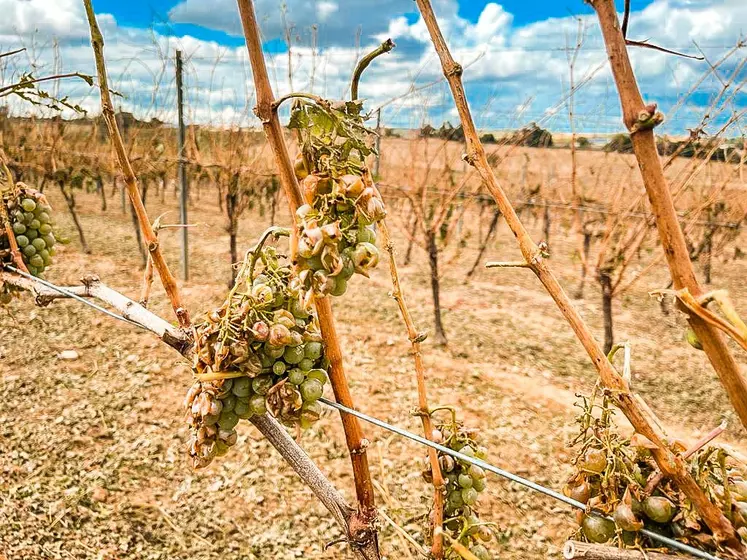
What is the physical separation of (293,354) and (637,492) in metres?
0.53

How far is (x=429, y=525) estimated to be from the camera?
1.29 meters

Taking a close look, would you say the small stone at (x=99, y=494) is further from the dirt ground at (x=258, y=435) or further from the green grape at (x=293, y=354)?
the green grape at (x=293, y=354)

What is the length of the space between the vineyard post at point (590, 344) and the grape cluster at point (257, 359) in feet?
1.08

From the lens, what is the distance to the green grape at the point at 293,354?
90 centimetres

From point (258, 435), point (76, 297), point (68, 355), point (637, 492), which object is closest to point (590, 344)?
point (637, 492)

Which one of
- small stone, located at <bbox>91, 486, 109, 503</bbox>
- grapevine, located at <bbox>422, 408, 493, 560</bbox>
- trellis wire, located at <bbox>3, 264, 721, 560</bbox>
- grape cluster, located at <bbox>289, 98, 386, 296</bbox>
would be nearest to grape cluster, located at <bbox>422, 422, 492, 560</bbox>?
grapevine, located at <bbox>422, 408, 493, 560</bbox>

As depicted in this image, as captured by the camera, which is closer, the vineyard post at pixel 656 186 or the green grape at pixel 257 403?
the vineyard post at pixel 656 186

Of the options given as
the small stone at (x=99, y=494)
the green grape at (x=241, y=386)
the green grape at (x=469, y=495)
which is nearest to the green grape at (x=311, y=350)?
the green grape at (x=241, y=386)

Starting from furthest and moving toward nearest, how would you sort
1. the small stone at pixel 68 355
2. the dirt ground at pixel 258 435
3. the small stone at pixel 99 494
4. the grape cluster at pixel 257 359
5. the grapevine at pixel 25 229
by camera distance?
the small stone at pixel 68 355 < the small stone at pixel 99 494 < the dirt ground at pixel 258 435 < the grapevine at pixel 25 229 < the grape cluster at pixel 257 359

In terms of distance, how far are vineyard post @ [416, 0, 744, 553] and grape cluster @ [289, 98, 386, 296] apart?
0.14 m

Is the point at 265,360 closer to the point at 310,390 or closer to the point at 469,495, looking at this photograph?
the point at 310,390

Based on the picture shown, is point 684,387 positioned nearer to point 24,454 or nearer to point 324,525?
Result: point 324,525

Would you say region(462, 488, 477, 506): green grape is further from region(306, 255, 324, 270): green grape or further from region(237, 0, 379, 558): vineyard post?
region(306, 255, 324, 270): green grape

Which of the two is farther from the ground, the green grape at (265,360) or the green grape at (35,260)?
the green grape at (265,360)
